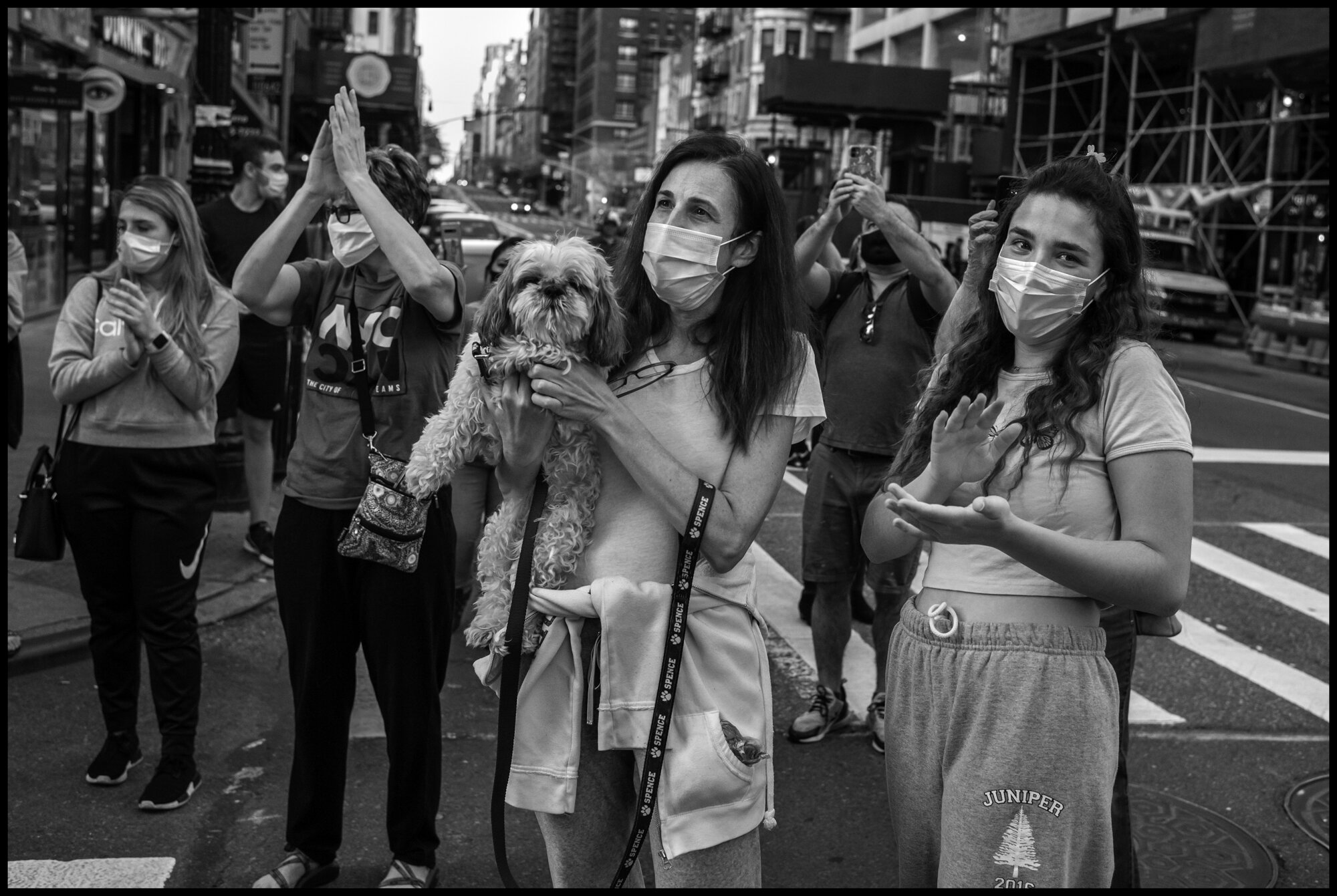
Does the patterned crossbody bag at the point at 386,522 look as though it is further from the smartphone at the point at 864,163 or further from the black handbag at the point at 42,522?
the smartphone at the point at 864,163

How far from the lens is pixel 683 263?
9.00 feet

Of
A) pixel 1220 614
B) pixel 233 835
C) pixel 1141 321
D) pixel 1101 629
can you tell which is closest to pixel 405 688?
pixel 233 835

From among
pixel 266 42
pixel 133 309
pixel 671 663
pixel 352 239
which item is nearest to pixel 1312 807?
pixel 671 663

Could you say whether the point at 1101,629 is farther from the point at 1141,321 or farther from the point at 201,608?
the point at 201,608

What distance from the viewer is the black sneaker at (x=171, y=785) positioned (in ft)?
14.4

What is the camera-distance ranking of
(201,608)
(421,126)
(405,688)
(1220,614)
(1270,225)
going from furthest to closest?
(421,126), (1270,225), (1220,614), (201,608), (405,688)

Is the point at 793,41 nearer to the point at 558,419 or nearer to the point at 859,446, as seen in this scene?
the point at 859,446

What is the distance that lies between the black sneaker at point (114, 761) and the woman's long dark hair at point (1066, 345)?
3.15 m

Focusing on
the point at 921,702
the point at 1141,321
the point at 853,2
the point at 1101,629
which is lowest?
the point at 921,702

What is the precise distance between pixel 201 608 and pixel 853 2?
6768cm

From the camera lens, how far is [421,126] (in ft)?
275

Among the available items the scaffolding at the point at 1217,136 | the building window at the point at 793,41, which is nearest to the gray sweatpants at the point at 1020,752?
the scaffolding at the point at 1217,136

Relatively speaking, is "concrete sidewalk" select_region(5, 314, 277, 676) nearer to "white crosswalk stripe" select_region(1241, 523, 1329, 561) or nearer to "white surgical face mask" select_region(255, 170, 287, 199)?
"white surgical face mask" select_region(255, 170, 287, 199)

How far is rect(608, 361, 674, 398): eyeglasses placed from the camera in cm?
273
